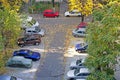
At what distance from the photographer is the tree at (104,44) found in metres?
26.4

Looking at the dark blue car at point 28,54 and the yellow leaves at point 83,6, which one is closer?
the dark blue car at point 28,54

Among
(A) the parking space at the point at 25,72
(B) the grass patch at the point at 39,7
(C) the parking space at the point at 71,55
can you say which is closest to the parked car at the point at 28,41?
(C) the parking space at the point at 71,55

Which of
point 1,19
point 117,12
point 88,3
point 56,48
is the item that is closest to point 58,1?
point 88,3

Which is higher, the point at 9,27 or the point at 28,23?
the point at 9,27

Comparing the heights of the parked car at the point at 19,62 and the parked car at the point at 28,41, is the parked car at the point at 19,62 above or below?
below

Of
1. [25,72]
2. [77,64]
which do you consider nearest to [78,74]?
[77,64]

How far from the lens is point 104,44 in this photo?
2684 cm

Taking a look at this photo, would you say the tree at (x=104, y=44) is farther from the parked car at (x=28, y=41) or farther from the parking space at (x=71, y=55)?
the parked car at (x=28, y=41)

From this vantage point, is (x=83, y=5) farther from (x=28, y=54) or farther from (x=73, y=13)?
(x=28, y=54)

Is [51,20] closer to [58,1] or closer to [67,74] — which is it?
[58,1]

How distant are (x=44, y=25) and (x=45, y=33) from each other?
2.70 metres

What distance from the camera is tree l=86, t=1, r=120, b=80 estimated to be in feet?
86.5

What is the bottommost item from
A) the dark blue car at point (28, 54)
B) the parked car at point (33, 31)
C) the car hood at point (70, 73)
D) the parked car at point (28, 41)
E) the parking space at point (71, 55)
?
the car hood at point (70, 73)

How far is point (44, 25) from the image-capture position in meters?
45.9
